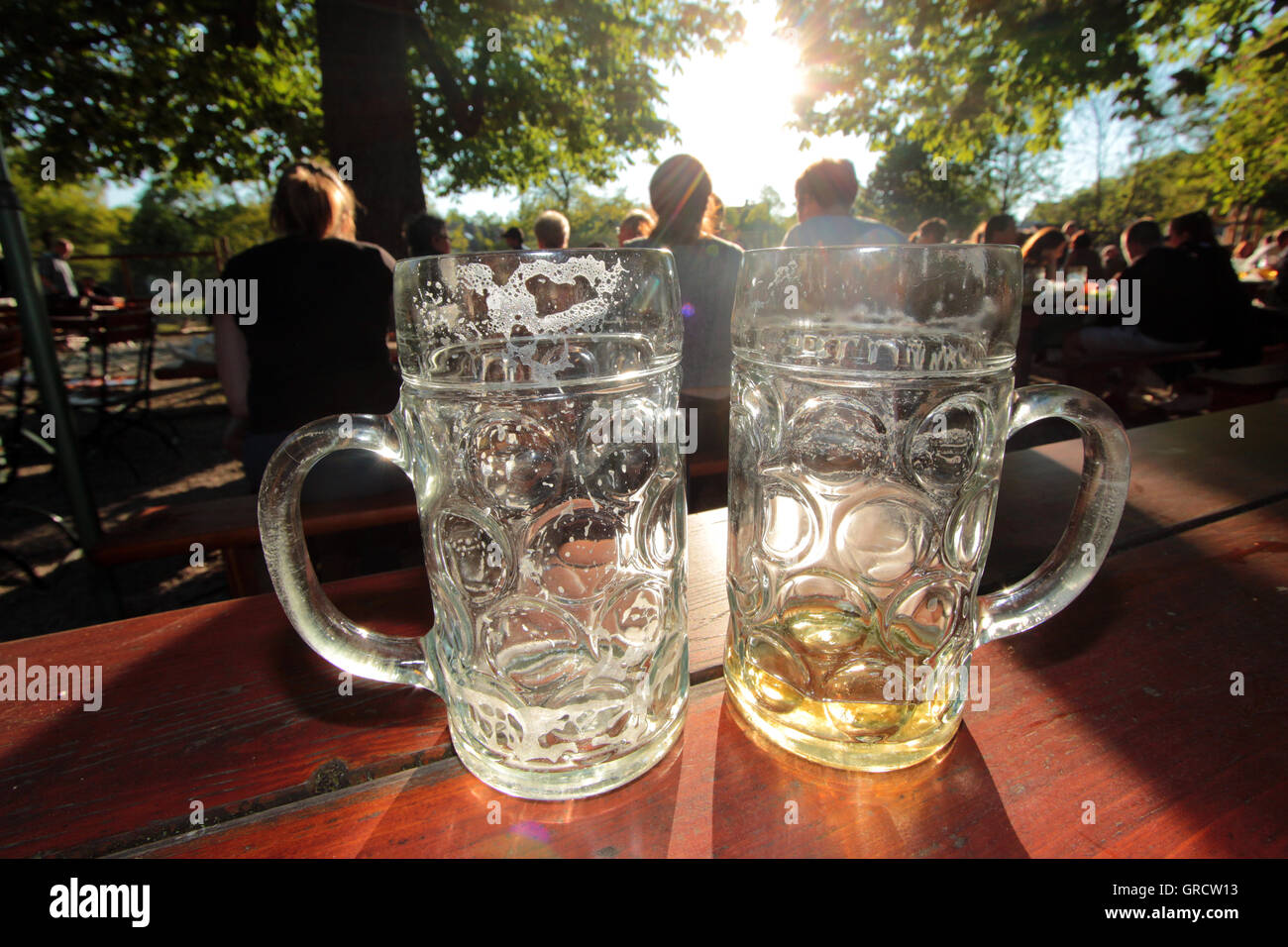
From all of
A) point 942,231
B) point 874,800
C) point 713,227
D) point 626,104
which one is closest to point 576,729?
point 874,800

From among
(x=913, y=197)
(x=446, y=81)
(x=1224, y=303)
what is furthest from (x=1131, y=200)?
(x=446, y=81)

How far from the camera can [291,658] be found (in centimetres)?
59

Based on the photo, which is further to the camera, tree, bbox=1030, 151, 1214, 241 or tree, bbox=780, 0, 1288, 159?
tree, bbox=1030, 151, 1214, 241

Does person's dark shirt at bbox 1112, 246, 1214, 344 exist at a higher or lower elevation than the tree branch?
lower

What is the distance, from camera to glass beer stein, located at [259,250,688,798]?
396mm

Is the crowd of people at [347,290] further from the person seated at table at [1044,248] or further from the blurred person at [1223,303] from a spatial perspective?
the person seated at table at [1044,248]

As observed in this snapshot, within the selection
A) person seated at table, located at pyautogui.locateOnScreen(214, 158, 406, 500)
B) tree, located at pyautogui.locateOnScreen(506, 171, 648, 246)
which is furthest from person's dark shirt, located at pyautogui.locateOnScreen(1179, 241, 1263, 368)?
tree, located at pyautogui.locateOnScreen(506, 171, 648, 246)

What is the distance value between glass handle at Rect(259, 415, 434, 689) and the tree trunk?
12.4ft

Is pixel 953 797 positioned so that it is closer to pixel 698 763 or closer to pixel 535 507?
pixel 698 763

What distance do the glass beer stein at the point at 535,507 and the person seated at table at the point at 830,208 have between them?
2447mm

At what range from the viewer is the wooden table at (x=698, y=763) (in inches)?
15.2

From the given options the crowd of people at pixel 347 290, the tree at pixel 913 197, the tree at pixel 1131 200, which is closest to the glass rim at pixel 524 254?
the crowd of people at pixel 347 290

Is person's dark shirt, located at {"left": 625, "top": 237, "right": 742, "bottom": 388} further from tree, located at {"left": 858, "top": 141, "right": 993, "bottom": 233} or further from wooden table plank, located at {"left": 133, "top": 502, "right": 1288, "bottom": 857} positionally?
tree, located at {"left": 858, "top": 141, "right": 993, "bottom": 233}

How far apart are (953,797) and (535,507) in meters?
0.31
